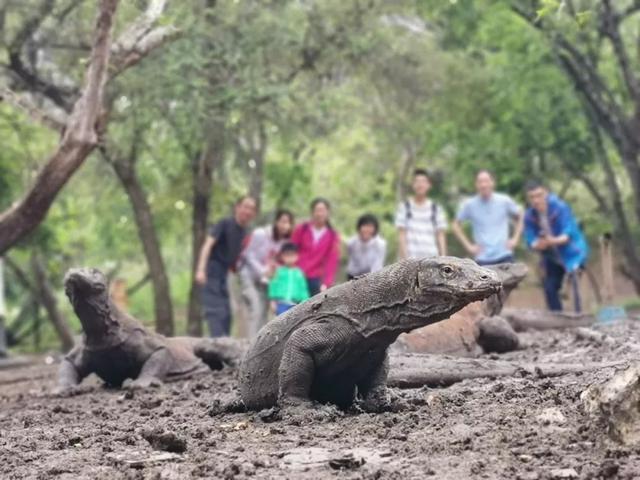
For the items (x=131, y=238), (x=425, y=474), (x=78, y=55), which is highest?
(x=78, y=55)

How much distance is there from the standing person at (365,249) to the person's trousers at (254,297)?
3.76ft

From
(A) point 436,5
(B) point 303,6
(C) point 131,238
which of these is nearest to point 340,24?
(B) point 303,6

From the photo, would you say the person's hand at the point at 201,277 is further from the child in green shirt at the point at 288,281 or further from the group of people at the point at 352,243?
the child in green shirt at the point at 288,281

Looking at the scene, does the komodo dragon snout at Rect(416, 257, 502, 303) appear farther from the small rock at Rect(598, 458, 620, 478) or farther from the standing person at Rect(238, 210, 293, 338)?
the standing person at Rect(238, 210, 293, 338)

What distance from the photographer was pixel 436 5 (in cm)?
1730

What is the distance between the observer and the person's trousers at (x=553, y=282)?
12.5 m

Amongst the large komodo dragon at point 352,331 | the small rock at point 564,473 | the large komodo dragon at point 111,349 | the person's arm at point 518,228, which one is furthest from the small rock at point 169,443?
the person's arm at point 518,228

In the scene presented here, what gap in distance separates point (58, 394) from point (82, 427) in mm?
2373

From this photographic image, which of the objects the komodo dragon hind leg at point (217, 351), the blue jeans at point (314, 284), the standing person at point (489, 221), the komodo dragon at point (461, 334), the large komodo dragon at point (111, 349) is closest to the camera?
the komodo dragon at point (461, 334)

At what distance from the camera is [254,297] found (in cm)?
1241

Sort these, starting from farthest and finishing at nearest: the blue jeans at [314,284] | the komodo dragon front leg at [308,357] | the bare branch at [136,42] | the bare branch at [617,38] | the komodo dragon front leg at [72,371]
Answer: the bare branch at [617,38] < the blue jeans at [314,284] < the bare branch at [136,42] < the komodo dragon front leg at [72,371] < the komodo dragon front leg at [308,357]

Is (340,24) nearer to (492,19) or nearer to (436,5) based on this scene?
(436,5)

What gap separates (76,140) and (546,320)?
491 cm

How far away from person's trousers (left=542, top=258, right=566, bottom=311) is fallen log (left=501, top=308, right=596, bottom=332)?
114 cm
